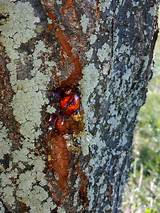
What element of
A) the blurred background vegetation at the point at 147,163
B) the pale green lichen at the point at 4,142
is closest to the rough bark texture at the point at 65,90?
the pale green lichen at the point at 4,142

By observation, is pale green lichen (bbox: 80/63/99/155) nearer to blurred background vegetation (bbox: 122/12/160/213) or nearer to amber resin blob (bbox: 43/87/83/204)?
amber resin blob (bbox: 43/87/83/204)

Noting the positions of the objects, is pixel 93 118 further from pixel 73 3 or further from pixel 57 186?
pixel 73 3

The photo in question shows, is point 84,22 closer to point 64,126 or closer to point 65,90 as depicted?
point 65,90

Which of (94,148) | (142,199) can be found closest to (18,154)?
(94,148)

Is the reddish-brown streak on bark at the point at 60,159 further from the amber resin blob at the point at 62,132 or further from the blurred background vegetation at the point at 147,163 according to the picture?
the blurred background vegetation at the point at 147,163

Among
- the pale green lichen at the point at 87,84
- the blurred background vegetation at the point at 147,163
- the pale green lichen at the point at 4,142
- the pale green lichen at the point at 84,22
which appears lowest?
the pale green lichen at the point at 4,142
